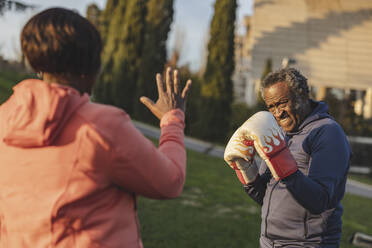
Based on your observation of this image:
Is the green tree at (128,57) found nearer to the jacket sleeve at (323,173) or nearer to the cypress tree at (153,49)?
the cypress tree at (153,49)

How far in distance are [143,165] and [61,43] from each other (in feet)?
1.49

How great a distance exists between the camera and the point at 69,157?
41.7 inches

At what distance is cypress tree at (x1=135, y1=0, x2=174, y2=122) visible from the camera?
16188 millimetres

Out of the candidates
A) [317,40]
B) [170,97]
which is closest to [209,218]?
[170,97]

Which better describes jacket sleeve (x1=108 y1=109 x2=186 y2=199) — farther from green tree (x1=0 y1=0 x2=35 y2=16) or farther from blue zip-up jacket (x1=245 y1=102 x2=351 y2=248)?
green tree (x1=0 y1=0 x2=35 y2=16)

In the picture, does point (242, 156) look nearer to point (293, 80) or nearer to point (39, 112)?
point (293, 80)

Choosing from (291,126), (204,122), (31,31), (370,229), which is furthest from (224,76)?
(31,31)

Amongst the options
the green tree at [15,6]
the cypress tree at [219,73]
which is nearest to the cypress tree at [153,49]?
the cypress tree at [219,73]

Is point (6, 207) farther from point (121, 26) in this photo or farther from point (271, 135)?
point (121, 26)

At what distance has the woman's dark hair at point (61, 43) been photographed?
1096 mm

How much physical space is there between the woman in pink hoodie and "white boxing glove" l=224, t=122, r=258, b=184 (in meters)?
0.79

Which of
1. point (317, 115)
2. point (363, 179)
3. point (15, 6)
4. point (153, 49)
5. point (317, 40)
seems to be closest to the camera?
point (317, 115)

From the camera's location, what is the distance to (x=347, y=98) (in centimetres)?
1603

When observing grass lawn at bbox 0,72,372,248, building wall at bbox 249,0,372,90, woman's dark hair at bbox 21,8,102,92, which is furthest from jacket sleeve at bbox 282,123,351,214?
building wall at bbox 249,0,372,90
